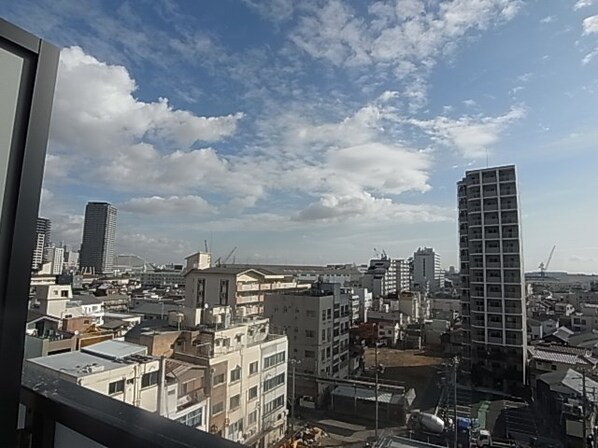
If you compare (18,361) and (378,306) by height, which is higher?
(18,361)

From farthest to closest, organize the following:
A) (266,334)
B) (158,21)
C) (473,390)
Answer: (473,390) < (266,334) < (158,21)

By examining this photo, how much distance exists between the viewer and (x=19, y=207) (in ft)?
1.20

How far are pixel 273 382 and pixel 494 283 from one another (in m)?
5.10

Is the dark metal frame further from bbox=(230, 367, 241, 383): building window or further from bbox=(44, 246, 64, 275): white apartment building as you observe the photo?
bbox=(230, 367, 241, 383): building window

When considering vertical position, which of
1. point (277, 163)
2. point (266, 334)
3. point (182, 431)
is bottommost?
point (266, 334)

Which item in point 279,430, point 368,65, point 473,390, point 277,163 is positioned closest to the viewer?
point 368,65

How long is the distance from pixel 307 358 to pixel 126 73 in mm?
6046

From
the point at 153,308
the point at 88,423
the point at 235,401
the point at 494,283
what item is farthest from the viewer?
the point at 494,283

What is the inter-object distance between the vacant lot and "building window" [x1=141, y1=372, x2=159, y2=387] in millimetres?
3756

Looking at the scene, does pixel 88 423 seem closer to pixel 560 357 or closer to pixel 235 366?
pixel 235 366

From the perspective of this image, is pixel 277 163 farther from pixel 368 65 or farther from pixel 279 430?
pixel 279 430

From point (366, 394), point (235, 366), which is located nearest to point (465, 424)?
point (366, 394)

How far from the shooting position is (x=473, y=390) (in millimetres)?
6965

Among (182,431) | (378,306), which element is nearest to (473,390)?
(378,306)
